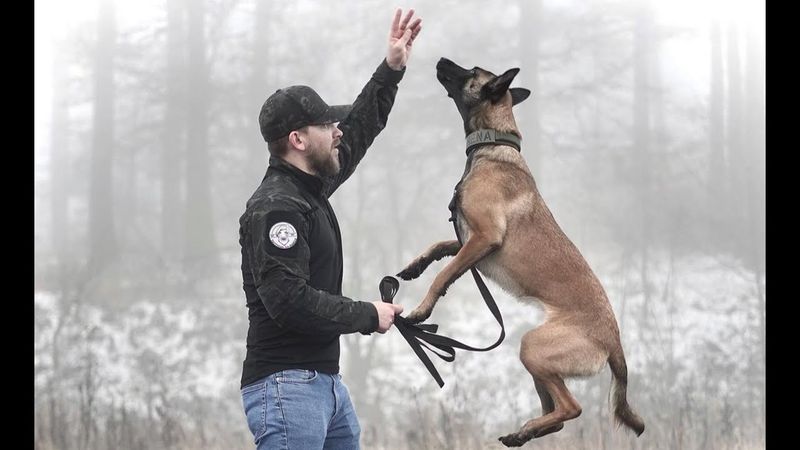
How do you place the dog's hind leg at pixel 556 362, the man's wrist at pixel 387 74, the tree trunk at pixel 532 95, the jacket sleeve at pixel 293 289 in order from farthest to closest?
the tree trunk at pixel 532 95, the man's wrist at pixel 387 74, the dog's hind leg at pixel 556 362, the jacket sleeve at pixel 293 289

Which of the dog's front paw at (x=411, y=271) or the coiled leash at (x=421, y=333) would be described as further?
the dog's front paw at (x=411, y=271)

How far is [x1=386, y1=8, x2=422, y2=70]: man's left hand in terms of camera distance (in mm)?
3244

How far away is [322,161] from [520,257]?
81 centimetres

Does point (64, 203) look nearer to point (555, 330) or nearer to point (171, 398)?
point (171, 398)

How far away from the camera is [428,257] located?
3.17 meters

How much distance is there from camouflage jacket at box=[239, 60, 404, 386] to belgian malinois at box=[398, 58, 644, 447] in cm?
29

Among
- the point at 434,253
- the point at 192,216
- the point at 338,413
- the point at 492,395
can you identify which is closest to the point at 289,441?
the point at 338,413

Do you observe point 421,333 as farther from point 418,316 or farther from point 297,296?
point 297,296

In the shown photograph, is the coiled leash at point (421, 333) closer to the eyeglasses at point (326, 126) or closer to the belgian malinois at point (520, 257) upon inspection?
the belgian malinois at point (520, 257)

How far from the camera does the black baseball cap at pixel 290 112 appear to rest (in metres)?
2.91

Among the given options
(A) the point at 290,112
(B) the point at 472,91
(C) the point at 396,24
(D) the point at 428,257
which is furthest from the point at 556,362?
(C) the point at 396,24

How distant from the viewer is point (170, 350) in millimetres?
6410

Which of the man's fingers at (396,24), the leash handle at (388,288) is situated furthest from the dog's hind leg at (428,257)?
the man's fingers at (396,24)

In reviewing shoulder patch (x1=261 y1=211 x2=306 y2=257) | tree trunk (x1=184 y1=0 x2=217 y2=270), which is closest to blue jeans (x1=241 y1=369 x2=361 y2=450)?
shoulder patch (x1=261 y1=211 x2=306 y2=257)
